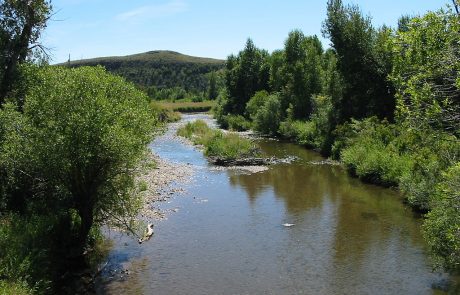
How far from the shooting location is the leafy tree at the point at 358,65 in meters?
52.9

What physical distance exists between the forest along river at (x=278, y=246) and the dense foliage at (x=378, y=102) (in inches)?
88.9

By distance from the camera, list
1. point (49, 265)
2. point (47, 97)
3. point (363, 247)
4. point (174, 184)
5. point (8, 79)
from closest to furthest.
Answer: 1. point (49, 265)
2. point (47, 97)
3. point (363, 247)
4. point (8, 79)
5. point (174, 184)

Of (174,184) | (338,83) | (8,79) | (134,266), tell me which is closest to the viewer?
(134,266)

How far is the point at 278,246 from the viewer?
77.8 ft

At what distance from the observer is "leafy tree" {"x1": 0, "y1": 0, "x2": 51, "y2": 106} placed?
25987 mm

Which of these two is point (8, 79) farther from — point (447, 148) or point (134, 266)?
point (447, 148)

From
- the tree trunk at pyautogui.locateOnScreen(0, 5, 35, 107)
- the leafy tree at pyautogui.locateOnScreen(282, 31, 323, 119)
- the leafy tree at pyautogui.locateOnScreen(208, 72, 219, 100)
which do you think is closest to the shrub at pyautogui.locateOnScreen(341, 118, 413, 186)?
the leafy tree at pyautogui.locateOnScreen(282, 31, 323, 119)

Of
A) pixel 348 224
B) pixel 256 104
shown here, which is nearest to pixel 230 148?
pixel 348 224

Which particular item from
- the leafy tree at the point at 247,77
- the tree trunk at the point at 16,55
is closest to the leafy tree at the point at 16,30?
the tree trunk at the point at 16,55

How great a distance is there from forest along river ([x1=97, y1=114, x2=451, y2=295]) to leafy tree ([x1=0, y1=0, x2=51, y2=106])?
36.5 ft

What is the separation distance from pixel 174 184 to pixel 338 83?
27897mm

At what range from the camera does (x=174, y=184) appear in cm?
3875

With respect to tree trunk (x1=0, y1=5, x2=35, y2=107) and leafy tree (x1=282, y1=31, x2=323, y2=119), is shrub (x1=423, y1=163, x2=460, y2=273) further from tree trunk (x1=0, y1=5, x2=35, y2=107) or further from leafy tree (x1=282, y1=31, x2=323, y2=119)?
leafy tree (x1=282, y1=31, x2=323, y2=119)

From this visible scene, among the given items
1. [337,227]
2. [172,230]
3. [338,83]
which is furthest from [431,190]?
[338,83]
